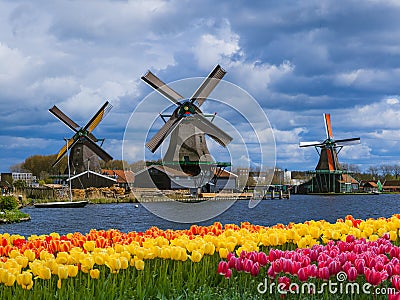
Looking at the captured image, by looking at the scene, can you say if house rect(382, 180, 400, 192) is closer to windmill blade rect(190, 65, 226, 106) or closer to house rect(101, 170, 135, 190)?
house rect(101, 170, 135, 190)

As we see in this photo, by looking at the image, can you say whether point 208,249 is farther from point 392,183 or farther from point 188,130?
point 392,183

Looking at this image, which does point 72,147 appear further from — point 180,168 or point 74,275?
point 74,275

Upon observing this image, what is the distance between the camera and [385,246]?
4309 millimetres

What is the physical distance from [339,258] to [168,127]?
29622 millimetres

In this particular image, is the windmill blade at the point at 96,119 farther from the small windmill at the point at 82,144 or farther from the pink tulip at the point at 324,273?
the pink tulip at the point at 324,273

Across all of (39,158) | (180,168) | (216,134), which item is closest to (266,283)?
(216,134)

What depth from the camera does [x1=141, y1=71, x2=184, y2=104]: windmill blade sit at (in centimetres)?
3391

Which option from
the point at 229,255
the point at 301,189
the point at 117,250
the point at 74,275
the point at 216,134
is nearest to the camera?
the point at 74,275

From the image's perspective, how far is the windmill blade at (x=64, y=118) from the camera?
43.0 m

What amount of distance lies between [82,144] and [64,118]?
99.6 inches

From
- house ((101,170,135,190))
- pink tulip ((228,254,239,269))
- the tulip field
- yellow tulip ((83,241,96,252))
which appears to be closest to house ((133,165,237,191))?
house ((101,170,135,190))

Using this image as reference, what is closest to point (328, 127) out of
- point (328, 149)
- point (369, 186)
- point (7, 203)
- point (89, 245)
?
point (328, 149)

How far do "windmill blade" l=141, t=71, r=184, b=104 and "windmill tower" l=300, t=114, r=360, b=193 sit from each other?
87.1 ft

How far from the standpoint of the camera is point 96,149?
141 ft
